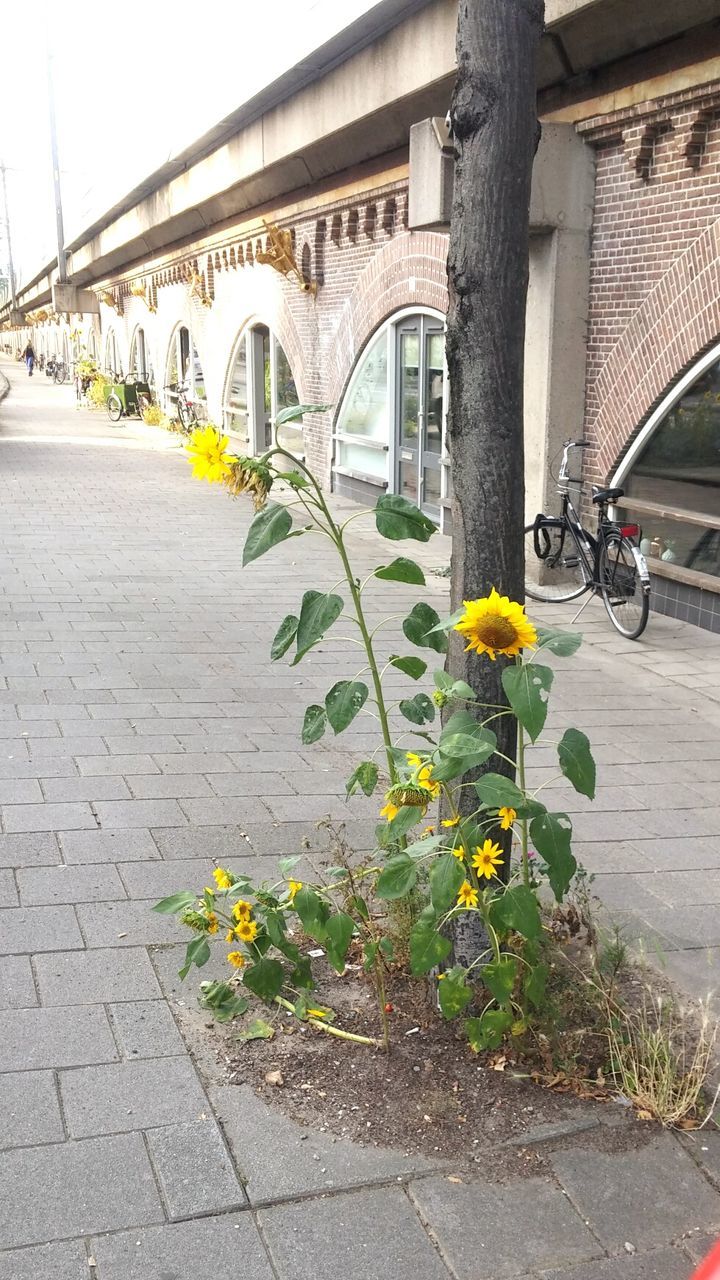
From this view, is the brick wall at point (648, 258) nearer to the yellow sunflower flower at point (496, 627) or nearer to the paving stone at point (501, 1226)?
the yellow sunflower flower at point (496, 627)

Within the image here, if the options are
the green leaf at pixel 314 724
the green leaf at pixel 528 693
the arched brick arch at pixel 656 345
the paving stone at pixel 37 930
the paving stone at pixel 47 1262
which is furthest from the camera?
the arched brick arch at pixel 656 345

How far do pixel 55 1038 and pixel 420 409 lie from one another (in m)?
10.4

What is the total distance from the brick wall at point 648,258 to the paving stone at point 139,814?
16.9 feet

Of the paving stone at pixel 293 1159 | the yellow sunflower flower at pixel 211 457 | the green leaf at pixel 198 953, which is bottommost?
the paving stone at pixel 293 1159

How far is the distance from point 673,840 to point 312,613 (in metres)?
2.37

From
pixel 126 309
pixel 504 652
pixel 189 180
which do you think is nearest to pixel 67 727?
pixel 504 652

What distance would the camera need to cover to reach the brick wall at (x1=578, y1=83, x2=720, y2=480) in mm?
8023

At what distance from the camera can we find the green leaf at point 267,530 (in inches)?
112

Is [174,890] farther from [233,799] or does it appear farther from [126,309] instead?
[126,309]

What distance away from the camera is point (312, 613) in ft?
9.67

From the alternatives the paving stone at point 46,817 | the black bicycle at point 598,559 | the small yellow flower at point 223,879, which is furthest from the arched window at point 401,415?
the small yellow flower at point 223,879

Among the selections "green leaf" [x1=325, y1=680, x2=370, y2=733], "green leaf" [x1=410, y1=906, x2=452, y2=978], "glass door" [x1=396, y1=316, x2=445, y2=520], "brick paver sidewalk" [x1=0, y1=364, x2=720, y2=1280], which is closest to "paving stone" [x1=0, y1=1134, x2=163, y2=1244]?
"brick paver sidewalk" [x1=0, y1=364, x2=720, y2=1280]

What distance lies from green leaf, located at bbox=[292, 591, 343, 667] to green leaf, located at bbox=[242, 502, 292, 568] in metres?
0.16

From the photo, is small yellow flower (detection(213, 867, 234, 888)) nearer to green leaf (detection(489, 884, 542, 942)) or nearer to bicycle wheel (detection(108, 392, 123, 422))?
green leaf (detection(489, 884, 542, 942))
